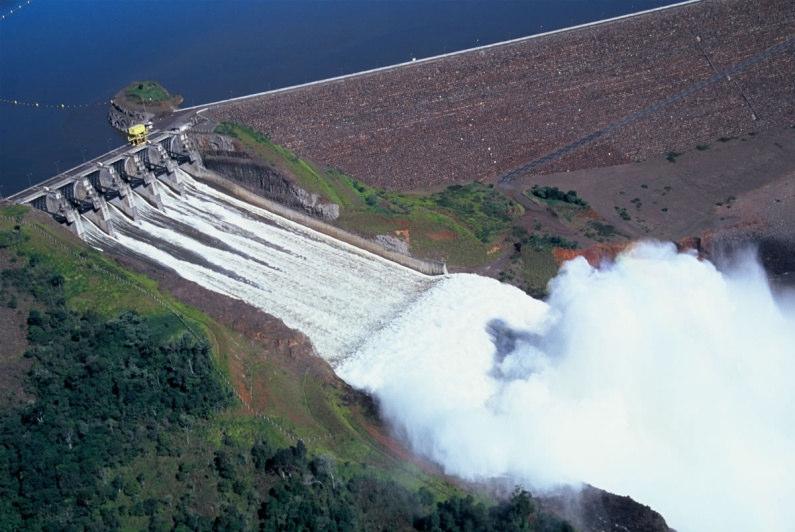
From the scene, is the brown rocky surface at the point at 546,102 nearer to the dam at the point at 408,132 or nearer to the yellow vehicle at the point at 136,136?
the dam at the point at 408,132

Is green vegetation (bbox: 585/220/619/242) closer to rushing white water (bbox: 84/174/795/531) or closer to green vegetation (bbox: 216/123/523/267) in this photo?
rushing white water (bbox: 84/174/795/531)

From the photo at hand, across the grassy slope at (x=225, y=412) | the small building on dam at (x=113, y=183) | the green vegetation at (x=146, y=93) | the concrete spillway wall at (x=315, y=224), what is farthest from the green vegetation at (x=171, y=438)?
the green vegetation at (x=146, y=93)

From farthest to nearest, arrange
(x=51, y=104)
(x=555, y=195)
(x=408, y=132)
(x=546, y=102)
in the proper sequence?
1. (x=51, y=104)
2. (x=546, y=102)
3. (x=408, y=132)
4. (x=555, y=195)

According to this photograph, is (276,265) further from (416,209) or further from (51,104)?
(51,104)

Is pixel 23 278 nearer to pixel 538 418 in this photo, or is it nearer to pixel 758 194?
pixel 538 418

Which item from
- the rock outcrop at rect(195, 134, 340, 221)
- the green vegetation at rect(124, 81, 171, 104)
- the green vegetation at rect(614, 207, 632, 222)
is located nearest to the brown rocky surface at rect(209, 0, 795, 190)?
the rock outcrop at rect(195, 134, 340, 221)

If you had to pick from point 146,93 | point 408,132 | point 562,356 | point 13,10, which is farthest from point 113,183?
point 13,10

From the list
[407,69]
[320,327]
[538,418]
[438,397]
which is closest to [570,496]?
[538,418]
